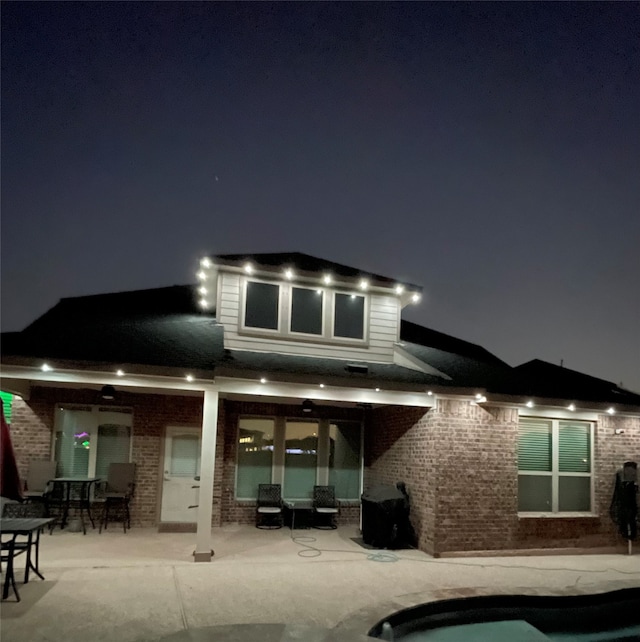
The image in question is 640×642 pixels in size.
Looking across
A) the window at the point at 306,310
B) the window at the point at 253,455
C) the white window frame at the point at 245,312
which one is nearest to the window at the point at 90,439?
the window at the point at 253,455

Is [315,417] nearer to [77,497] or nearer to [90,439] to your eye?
[90,439]

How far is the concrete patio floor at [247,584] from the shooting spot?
526 cm

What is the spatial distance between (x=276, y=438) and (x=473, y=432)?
4.11m

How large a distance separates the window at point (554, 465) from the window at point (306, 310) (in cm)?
397

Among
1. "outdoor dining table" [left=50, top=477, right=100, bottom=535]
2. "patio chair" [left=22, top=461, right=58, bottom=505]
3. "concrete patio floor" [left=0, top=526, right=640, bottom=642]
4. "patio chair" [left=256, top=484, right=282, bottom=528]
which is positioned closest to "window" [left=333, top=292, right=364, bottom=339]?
"patio chair" [left=256, top=484, right=282, bottom=528]

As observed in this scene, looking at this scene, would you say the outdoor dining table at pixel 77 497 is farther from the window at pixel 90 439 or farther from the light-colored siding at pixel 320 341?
the light-colored siding at pixel 320 341

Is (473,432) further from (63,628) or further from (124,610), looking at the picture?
(63,628)

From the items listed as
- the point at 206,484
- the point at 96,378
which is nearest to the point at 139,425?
the point at 96,378

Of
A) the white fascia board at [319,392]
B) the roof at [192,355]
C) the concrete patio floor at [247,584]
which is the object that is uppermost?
the roof at [192,355]

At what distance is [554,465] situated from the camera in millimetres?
10070

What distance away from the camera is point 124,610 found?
18.7 ft

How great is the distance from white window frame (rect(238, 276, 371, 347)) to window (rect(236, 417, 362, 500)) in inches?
90.8

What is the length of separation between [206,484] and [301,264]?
4.43m

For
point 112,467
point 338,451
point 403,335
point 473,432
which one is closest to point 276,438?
point 338,451
